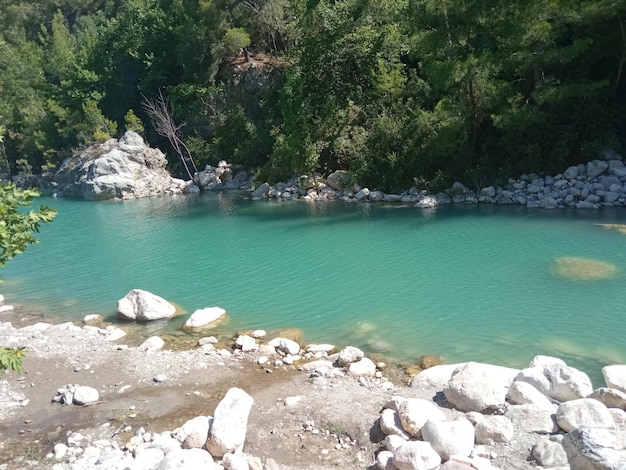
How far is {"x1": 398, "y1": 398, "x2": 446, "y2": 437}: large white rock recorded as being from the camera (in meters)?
5.98

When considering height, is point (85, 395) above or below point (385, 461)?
below

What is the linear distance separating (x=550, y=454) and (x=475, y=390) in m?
1.38

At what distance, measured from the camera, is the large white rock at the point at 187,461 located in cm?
527

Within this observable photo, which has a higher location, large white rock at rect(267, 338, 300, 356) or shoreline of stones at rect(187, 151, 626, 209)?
shoreline of stones at rect(187, 151, 626, 209)

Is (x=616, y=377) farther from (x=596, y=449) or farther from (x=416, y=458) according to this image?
(x=416, y=458)

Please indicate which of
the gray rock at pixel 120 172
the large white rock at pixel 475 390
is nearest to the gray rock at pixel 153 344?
the large white rock at pixel 475 390

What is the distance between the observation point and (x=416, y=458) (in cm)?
530

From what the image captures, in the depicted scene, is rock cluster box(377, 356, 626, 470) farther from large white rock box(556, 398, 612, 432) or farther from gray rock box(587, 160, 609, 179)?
gray rock box(587, 160, 609, 179)

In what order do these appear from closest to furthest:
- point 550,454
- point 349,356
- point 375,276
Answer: point 550,454 < point 349,356 < point 375,276

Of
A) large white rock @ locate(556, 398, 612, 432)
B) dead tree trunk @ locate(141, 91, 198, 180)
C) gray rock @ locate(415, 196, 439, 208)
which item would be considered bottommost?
large white rock @ locate(556, 398, 612, 432)

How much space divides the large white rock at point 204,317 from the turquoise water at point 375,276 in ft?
1.43

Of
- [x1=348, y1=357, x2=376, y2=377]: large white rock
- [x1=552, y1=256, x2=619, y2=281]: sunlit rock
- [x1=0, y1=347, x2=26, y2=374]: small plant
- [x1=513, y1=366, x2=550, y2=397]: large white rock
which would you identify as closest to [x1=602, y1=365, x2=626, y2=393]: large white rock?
[x1=513, y1=366, x2=550, y2=397]: large white rock

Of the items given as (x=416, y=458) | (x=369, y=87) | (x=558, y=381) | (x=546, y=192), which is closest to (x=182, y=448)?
(x=416, y=458)

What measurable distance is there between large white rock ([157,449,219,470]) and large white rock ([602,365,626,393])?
5.45m
